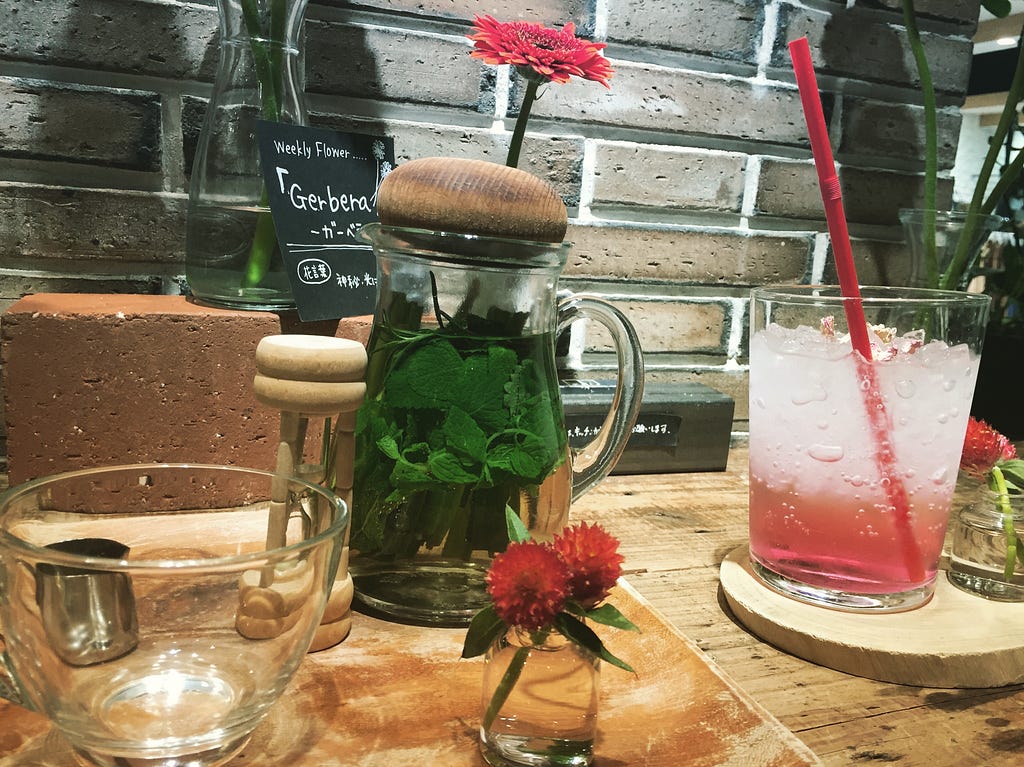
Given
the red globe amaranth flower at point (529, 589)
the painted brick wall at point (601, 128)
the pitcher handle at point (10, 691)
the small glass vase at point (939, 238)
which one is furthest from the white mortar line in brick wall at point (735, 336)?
the pitcher handle at point (10, 691)

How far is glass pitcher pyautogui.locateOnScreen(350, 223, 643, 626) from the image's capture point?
0.53 metres

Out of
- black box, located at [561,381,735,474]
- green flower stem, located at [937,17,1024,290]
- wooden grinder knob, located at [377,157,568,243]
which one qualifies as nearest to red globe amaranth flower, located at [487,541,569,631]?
wooden grinder knob, located at [377,157,568,243]

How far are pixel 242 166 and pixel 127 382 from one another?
21 cm

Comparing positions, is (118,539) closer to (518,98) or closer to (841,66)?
(518,98)

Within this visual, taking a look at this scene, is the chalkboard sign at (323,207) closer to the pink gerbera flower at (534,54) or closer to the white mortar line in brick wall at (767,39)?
the pink gerbera flower at (534,54)

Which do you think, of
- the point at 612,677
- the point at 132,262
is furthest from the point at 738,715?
the point at 132,262

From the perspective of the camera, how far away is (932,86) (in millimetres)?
1128

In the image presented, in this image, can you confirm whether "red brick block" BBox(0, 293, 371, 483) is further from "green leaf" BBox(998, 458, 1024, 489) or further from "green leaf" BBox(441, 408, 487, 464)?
"green leaf" BBox(998, 458, 1024, 489)

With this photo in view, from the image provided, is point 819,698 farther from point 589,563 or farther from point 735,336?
point 735,336

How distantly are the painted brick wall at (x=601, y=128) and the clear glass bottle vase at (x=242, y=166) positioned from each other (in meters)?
0.14

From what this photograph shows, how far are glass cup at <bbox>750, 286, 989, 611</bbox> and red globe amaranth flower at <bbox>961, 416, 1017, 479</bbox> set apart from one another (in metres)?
0.07

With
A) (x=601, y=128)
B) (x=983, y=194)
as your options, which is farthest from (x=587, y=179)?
(x=983, y=194)

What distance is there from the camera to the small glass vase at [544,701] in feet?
1.34

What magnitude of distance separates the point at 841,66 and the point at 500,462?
2.89 feet
